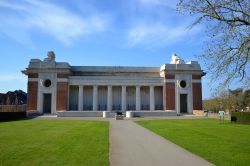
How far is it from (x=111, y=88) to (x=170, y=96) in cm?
1258

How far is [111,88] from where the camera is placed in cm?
6312

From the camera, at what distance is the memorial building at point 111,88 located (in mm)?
60969

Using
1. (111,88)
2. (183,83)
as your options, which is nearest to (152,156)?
(111,88)

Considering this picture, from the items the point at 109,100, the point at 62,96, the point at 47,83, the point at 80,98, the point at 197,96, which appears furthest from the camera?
the point at 197,96

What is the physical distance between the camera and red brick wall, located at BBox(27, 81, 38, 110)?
60.5m

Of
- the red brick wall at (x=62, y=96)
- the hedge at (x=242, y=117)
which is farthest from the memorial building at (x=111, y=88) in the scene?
the hedge at (x=242, y=117)

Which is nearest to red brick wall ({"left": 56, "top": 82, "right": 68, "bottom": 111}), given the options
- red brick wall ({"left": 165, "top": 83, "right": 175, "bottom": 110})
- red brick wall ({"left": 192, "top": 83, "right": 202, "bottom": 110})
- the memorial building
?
the memorial building

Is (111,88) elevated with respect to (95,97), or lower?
elevated

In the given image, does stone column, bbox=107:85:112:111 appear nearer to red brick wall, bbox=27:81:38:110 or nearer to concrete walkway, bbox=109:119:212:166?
red brick wall, bbox=27:81:38:110

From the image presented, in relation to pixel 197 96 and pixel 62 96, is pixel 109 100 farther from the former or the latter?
pixel 197 96

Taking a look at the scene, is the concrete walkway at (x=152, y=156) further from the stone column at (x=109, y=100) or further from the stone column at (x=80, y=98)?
the stone column at (x=80, y=98)

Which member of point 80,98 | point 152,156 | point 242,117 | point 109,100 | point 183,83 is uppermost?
point 183,83

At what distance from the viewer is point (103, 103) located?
216 ft

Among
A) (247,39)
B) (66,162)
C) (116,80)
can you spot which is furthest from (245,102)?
(66,162)
